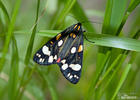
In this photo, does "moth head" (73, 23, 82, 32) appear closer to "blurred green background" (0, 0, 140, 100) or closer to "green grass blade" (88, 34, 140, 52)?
"blurred green background" (0, 0, 140, 100)

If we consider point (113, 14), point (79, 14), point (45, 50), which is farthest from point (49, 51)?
point (113, 14)

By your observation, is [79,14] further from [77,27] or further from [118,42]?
[118,42]

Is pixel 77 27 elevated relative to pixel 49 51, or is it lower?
elevated

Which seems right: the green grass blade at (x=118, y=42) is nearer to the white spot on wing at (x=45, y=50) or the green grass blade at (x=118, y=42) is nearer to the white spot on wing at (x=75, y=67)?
the white spot on wing at (x=75, y=67)

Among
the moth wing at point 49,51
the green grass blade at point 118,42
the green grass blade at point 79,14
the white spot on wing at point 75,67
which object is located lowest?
the white spot on wing at point 75,67

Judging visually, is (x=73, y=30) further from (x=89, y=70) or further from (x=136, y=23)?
(x=89, y=70)

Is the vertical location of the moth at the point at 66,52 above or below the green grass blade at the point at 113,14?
below

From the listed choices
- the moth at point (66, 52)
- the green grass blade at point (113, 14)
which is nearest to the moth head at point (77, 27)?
the moth at point (66, 52)

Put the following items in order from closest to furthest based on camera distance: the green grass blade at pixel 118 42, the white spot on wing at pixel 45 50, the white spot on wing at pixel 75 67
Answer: the green grass blade at pixel 118 42, the white spot on wing at pixel 75 67, the white spot on wing at pixel 45 50

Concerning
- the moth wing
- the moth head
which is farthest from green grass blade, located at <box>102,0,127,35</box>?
the moth wing
